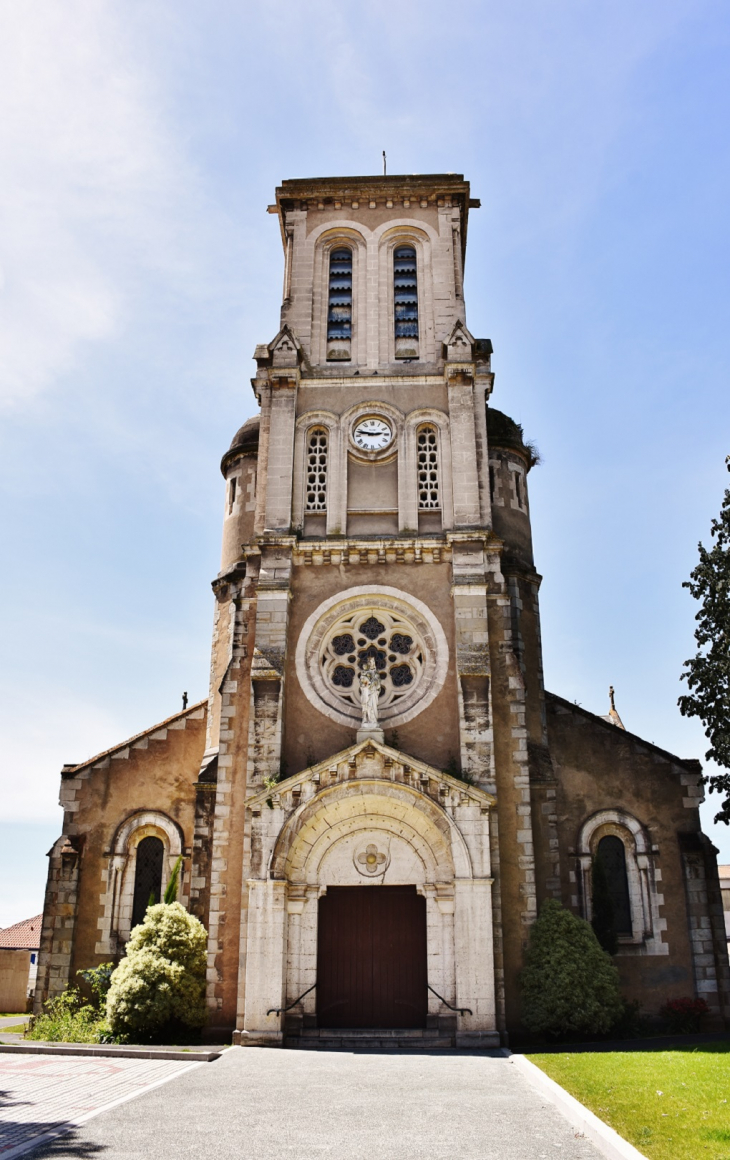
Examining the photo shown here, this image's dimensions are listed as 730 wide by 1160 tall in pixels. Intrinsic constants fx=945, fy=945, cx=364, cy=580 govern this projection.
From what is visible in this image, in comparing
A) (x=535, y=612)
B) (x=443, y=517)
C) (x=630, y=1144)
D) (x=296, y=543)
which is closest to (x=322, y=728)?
(x=296, y=543)

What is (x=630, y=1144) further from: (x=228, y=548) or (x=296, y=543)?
(x=228, y=548)

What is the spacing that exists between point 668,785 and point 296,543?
11157 mm

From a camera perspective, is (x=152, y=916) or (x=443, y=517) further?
(x=443, y=517)

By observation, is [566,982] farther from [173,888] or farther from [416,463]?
[416,463]

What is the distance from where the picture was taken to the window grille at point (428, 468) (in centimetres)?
2391

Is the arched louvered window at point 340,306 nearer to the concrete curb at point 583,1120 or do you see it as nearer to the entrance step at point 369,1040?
the entrance step at point 369,1040

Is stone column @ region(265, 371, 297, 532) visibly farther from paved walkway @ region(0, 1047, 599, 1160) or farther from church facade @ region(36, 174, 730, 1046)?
paved walkway @ region(0, 1047, 599, 1160)

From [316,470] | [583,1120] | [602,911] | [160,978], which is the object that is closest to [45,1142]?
[583,1120]

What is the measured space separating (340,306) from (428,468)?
6135 millimetres

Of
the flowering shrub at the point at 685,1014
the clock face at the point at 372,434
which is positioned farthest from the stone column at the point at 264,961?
the clock face at the point at 372,434

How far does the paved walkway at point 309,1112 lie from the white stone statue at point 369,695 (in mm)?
6861

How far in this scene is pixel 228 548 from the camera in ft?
92.4

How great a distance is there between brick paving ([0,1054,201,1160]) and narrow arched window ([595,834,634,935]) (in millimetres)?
11880

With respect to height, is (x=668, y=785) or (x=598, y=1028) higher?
(x=668, y=785)
